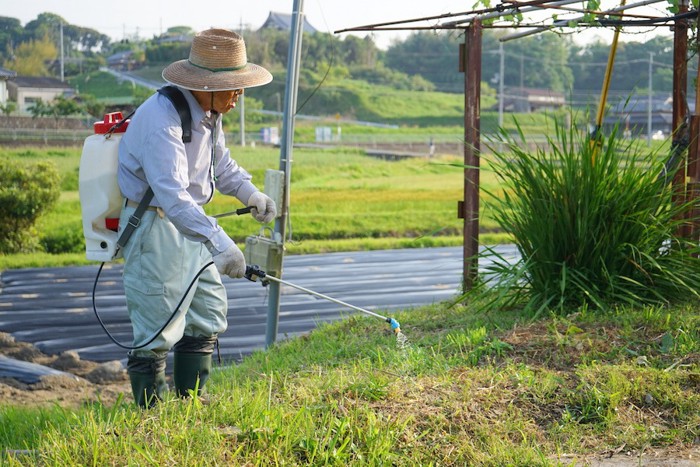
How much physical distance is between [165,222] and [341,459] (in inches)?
66.2

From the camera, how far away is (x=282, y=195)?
6211 mm

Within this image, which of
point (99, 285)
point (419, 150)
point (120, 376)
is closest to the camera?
point (120, 376)

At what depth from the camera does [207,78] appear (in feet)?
14.2

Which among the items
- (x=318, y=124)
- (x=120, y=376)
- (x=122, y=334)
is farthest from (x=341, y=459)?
(x=318, y=124)

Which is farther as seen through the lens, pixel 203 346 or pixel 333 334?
pixel 333 334

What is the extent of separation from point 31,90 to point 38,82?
1.33 feet

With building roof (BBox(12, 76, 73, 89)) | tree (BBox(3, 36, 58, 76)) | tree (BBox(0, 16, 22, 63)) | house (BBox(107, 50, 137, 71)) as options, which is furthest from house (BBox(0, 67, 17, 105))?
house (BBox(107, 50, 137, 71))

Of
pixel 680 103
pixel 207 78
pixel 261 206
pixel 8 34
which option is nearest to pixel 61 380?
pixel 261 206

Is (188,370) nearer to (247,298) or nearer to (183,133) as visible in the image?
(183,133)

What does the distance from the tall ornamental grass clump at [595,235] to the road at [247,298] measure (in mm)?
405

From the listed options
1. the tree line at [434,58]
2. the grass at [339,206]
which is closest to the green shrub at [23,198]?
the grass at [339,206]

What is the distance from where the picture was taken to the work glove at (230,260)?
4070 millimetres

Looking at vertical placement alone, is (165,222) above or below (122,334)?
above

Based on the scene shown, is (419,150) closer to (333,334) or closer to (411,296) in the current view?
(411,296)
